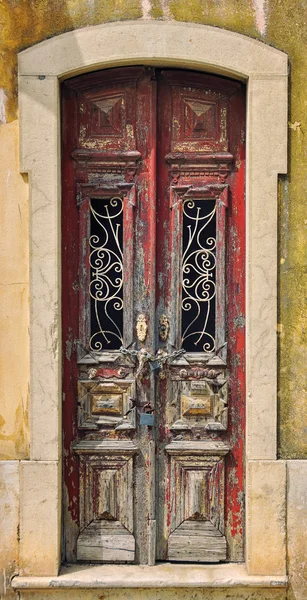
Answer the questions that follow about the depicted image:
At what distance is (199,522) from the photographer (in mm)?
5434

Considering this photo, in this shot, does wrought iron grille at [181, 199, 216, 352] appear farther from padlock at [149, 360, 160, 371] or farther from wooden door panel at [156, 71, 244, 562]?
padlock at [149, 360, 160, 371]

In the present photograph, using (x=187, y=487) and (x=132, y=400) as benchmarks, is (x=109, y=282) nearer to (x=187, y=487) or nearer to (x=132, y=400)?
(x=132, y=400)

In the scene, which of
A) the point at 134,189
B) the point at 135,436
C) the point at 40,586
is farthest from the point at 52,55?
the point at 40,586

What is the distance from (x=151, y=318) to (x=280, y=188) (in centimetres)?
116

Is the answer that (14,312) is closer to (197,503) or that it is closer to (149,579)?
(197,503)

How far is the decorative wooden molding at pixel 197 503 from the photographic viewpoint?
5.40 metres

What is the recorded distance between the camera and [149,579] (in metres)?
5.21

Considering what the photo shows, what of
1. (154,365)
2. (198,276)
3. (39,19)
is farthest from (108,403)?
(39,19)

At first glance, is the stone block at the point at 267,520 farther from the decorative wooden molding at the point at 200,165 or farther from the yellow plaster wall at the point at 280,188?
the decorative wooden molding at the point at 200,165

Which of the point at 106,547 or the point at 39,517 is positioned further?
the point at 106,547

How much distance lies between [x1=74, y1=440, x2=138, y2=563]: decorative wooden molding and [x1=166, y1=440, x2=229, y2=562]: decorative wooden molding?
0.94 feet

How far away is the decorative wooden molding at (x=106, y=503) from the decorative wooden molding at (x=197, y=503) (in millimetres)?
287

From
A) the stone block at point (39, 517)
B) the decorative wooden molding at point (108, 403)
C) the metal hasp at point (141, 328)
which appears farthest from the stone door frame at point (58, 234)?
the metal hasp at point (141, 328)

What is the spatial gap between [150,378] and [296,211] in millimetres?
1410
